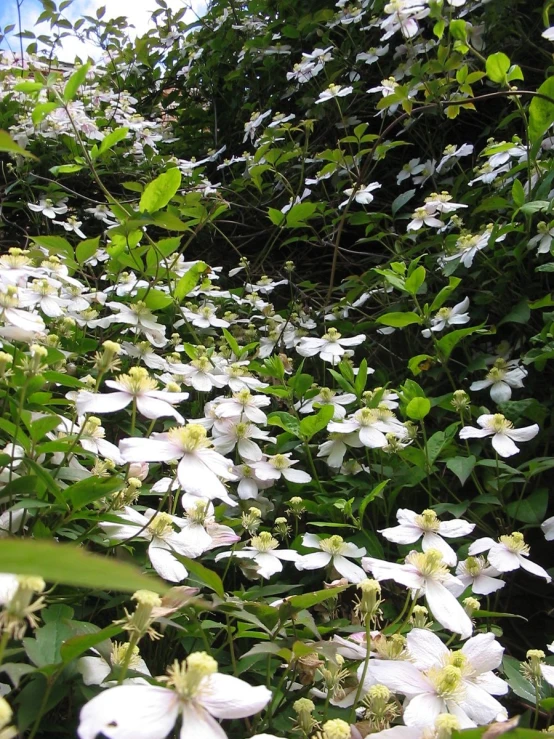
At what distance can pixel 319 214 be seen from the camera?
1825 millimetres

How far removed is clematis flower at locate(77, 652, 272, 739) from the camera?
12.7 inches

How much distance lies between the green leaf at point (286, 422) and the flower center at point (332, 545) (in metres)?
0.25

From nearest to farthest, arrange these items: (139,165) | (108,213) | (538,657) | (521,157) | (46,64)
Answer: (538,657) → (521,157) → (108,213) → (139,165) → (46,64)

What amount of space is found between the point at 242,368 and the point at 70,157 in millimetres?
1399

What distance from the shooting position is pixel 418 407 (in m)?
0.96

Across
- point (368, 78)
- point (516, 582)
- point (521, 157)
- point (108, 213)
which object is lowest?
point (516, 582)

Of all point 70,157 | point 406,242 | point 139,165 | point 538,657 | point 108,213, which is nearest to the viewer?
point 538,657

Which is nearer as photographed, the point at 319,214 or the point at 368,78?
the point at 319,214

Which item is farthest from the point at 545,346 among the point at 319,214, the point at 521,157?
the point at 319,214

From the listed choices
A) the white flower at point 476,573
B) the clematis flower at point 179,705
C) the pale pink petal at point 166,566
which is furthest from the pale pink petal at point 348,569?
the clematis flower at point 179,705

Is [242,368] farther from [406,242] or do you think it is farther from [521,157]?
[521,157]

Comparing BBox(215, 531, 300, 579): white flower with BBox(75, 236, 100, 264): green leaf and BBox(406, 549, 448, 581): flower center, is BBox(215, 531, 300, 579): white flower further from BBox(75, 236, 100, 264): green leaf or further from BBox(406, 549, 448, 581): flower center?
BBox(75, 236, 100, 264): green leaf

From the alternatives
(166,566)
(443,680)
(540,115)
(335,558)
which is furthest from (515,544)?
(540,115)

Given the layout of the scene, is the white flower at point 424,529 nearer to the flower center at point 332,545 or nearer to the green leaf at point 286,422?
the flower center at point 332,545
